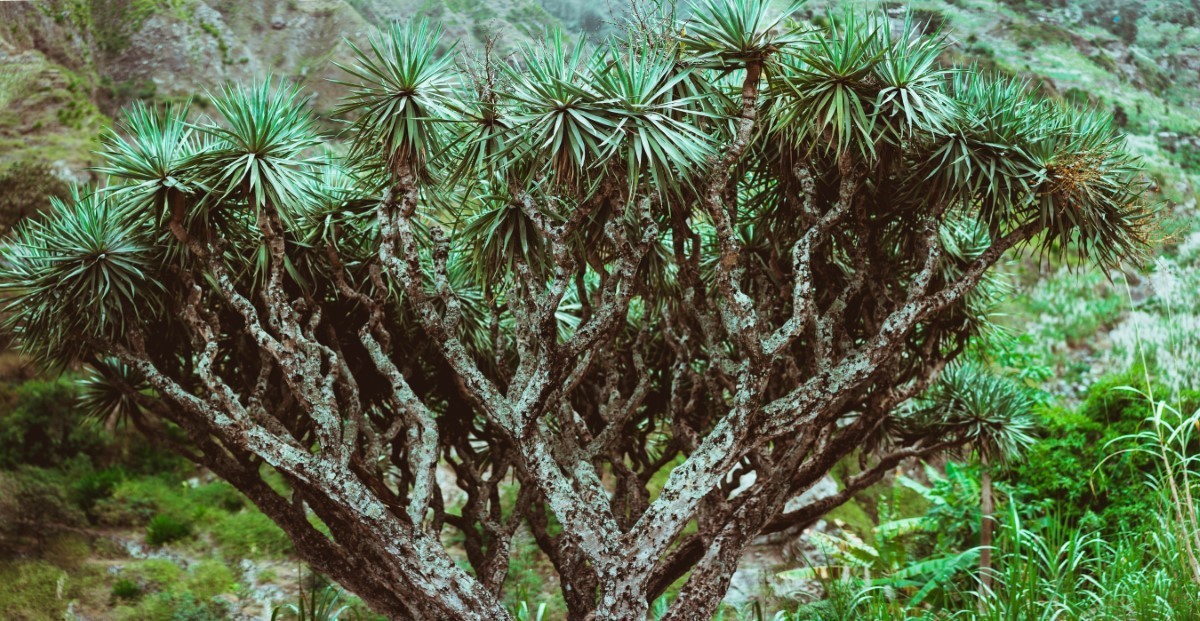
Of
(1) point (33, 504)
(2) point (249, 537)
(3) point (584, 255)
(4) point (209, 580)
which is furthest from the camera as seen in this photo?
(2) point (249, 537)

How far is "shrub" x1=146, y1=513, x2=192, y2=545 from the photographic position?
1162 centimetres

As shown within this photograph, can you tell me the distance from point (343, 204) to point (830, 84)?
4495 millimetres

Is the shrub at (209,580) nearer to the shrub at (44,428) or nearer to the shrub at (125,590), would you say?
the shrub at (125,590)

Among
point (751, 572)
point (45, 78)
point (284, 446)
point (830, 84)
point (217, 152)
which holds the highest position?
point (45, 78)

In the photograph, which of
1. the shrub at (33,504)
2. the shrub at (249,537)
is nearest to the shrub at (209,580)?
the shrub at (249,537)

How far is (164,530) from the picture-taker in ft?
38.4

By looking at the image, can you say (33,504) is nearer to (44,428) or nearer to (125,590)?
(44,428)

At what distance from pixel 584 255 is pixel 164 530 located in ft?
27.1

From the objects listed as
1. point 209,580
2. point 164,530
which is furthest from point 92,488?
→ point 209,580

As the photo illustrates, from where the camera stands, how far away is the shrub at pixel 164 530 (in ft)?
38.1

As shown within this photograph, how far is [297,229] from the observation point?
282 inches

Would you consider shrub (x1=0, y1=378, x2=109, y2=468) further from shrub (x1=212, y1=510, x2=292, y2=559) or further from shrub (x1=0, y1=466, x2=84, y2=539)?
shrub (x1=212, y1=510, x2=292, y2=559)

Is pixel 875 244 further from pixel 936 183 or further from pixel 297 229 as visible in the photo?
pixel 297 229

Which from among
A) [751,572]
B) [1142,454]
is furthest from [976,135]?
[751,572]
